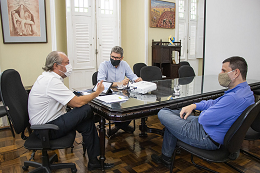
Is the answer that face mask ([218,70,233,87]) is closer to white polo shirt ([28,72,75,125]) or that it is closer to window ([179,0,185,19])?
white polo shirt ([28,72,75,125])

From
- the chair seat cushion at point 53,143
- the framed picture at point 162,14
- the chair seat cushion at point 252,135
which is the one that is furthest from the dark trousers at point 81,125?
the framed picture at point 162,14

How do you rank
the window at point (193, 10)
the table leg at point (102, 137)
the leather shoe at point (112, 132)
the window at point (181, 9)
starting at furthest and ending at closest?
the window at point (193, 10)
the window at point (181, 9)
the leather shoe at point (112, 132)
the table leg at point (102, 137)

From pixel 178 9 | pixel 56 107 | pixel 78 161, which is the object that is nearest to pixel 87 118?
pixel 56 107

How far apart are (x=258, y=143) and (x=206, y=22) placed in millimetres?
2794

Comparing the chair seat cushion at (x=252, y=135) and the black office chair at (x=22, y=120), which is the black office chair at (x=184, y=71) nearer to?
the chair seat cushion at (x=252, y=135)

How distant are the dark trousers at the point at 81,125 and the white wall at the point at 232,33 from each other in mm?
3440

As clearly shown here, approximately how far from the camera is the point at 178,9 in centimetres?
599

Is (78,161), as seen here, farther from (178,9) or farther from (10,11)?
(178,9)

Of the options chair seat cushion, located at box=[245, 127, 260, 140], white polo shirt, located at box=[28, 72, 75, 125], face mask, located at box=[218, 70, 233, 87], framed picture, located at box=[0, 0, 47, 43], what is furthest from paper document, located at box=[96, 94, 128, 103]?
framed picture, located at box=[0, 0, 47, 43]

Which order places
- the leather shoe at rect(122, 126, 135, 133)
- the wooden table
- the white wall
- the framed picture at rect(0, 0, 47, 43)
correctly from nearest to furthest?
1. the wooden table
2. the leather shoe at rect(122, 126, 135, 133)
3. the framed picture at rect(0, 0, 47, 43)
4. the white wall

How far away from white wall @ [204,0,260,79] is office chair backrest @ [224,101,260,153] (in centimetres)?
292

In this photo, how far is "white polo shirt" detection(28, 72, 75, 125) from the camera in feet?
6.28

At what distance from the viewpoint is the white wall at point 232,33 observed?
4.00 metres

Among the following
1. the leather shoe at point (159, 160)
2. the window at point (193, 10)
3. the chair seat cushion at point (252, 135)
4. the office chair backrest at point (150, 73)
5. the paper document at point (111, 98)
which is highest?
the window at point (193, 10)
